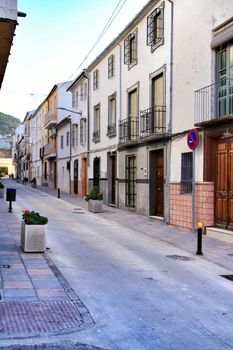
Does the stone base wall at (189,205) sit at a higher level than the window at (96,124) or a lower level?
lower

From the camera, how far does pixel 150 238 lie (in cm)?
1284

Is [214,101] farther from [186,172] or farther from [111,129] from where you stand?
[111,129]

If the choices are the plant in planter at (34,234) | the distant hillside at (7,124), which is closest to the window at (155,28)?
the plant in planter at (34,234)

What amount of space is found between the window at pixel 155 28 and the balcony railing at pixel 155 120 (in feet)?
7.73

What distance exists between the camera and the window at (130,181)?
20172 mm

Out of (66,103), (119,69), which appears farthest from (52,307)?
(66,103)

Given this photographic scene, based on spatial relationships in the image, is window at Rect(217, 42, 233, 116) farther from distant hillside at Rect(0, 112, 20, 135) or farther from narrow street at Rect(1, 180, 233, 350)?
distant hillside at Rect(0, 112, 20, 135)

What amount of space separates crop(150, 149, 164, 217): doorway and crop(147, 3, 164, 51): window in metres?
4.02

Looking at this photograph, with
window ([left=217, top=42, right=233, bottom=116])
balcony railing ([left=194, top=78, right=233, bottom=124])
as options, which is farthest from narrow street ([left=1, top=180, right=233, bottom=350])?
window ([left=217, top=42, right=233, bottom=116])

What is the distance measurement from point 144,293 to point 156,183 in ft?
37.3

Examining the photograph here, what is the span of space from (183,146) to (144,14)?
660 centimetres

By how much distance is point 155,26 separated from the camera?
678 inches

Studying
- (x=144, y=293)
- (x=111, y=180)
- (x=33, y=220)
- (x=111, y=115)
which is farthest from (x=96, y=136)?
(x=144, y=293)

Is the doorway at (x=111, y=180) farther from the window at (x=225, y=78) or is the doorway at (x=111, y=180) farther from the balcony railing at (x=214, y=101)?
the window at (x=225, y=78)
